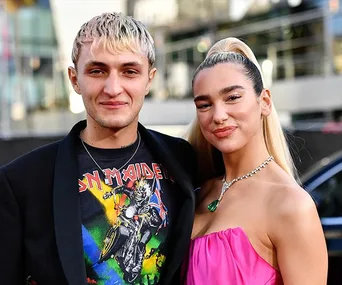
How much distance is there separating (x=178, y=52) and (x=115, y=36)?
14.3 meters

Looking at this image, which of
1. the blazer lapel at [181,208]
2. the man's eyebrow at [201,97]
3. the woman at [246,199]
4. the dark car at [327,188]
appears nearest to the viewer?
the woman at [246,199]

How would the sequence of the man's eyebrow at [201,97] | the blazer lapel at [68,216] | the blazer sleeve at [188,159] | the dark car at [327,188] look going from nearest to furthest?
the blazer lapel at [68,216], the man's eyebrow at [201,97], the blazer sleeve at [188,159], the dark car at [327,188]

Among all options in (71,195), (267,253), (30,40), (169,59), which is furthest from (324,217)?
(30,40)

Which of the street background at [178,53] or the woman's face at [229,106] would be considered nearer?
the woman's face at [229,106]

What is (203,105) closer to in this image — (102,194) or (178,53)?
(102,194)

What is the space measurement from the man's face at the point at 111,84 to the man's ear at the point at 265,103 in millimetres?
530

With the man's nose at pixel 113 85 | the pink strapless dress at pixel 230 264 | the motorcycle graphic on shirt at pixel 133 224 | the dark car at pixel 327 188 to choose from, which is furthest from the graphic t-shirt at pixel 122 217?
the dark car at pixel 327 188

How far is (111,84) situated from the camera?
2252 millimetres

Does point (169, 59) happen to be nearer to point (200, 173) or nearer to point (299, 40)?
point (299, 40)

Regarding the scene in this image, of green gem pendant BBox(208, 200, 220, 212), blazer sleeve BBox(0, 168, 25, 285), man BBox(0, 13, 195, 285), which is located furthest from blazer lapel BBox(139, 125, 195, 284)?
blazer sleeve BBox(0, 168, 25, 285)

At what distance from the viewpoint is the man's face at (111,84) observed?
226cm

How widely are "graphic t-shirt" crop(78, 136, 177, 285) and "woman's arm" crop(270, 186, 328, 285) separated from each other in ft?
1.52

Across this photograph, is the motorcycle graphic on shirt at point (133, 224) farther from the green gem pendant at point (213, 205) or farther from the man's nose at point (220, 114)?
the man's nose at point (220, 114)

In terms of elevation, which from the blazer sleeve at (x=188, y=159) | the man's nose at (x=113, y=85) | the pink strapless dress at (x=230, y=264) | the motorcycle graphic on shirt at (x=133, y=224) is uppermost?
the man's nose at (x=113, y=85)
